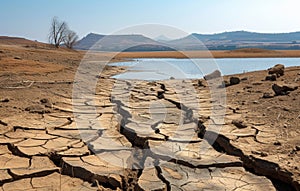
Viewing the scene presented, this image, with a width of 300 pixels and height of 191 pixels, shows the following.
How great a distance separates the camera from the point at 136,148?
13.0ft

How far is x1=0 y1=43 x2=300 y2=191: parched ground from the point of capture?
9.83 ft

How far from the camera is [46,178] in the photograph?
3029mm

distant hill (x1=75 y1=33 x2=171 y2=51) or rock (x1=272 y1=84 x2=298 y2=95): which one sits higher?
distant hill (x1=75 y1=33 x2=171 y2=51)

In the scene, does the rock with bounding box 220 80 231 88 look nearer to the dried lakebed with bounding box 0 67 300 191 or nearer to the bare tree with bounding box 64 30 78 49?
the dried lakebed with bounding box 0 67 300 191

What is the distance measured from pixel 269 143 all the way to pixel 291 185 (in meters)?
0.88

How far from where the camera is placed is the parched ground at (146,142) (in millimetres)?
2996

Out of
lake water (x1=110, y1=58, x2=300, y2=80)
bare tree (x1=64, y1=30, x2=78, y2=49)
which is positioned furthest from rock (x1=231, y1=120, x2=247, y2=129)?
bare tree (x1=64, y1=30, x2=78, y2=49)

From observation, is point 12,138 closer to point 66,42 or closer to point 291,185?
point 291,185

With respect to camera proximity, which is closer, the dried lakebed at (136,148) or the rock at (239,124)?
the dried lakebed at (136,148)

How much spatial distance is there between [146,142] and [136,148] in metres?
0.14

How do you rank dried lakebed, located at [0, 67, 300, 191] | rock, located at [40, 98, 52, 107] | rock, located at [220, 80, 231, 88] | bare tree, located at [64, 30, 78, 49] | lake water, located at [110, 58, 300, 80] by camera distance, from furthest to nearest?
bare tree, located at [64, 30, 78, 49] < lake water, located at [110, 58, 300, 80] < rock, located at [220, 80, 231, 88] < rock, located at [40, 98, 52, 107] < dried lakebed, located at [0, 67, 300, 191]

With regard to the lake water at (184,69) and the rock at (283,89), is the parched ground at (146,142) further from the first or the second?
the lake water at (184,69)

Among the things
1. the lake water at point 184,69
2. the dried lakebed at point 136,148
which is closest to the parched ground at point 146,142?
the dried lakebed at point 136,148

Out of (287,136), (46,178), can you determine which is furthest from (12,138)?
(287,136)
